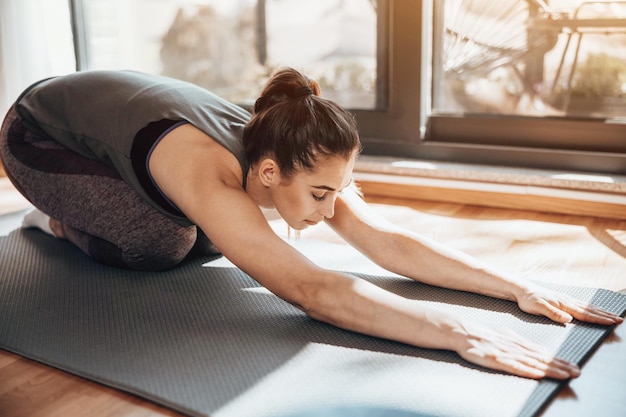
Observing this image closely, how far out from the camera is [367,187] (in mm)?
2863

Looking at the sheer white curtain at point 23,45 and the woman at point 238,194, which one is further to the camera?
the sheer white curtain at point 23,45

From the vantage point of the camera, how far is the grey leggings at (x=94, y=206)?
183 cm

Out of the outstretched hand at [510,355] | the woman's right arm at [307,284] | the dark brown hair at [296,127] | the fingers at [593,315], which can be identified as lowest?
the fingers at [593,315]

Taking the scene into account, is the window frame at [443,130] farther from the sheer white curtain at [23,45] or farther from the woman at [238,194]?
the sheer white curtain at [23,45]

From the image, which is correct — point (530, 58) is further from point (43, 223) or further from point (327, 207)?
point (43, 223)

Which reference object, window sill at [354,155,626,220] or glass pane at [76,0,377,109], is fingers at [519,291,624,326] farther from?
glass pane at [76,0,377,109]

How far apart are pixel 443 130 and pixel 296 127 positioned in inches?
57.9

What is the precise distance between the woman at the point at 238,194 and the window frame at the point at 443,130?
1.04 metres

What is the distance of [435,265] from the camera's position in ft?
5.67

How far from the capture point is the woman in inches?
56.7

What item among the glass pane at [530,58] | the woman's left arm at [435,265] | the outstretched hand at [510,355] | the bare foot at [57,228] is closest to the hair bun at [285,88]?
the woman's left arm at [435,265]

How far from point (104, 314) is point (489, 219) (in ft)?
4.49

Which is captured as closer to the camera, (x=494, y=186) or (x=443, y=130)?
(x=494, y=186)

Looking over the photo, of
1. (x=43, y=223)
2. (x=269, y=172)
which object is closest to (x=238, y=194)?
Answer: (x=269, y=172)
